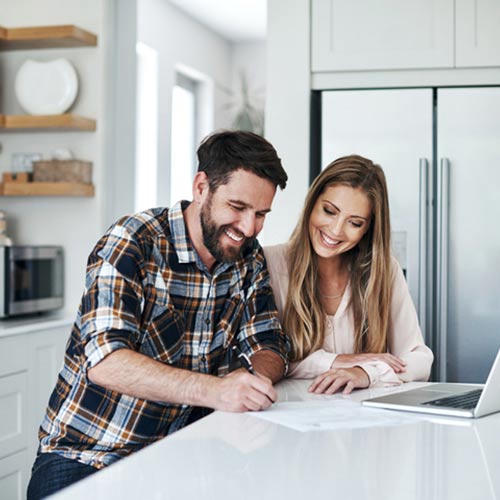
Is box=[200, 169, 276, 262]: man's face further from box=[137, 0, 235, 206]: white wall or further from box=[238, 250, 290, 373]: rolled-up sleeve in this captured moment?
box=[137, 0, 235, 206]: white wall

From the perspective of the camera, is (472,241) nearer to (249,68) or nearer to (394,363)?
(394,363)

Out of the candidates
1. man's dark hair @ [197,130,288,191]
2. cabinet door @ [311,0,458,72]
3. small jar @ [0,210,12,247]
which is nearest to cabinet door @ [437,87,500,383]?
cabinet door @ [311,0,458,72]

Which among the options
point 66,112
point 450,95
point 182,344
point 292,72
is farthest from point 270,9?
point 182,344

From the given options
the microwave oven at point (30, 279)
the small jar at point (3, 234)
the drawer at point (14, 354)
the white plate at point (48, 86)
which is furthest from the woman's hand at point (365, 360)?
the white plate at point (48, 86)

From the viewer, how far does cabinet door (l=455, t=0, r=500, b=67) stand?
127 inches

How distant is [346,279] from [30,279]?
5.81 feet

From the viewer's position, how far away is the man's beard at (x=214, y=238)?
1896 millimetres

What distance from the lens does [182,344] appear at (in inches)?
75.2

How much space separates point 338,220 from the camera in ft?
7.36

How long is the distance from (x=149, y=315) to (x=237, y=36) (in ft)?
18.9

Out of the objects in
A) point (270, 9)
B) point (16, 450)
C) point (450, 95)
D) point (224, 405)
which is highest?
point (270, 9)

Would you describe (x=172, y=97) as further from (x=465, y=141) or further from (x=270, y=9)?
(x=465, y=141)

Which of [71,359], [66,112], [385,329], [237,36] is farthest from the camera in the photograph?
[237,36]

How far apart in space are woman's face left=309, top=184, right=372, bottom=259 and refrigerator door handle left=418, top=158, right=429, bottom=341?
956 millimetres
